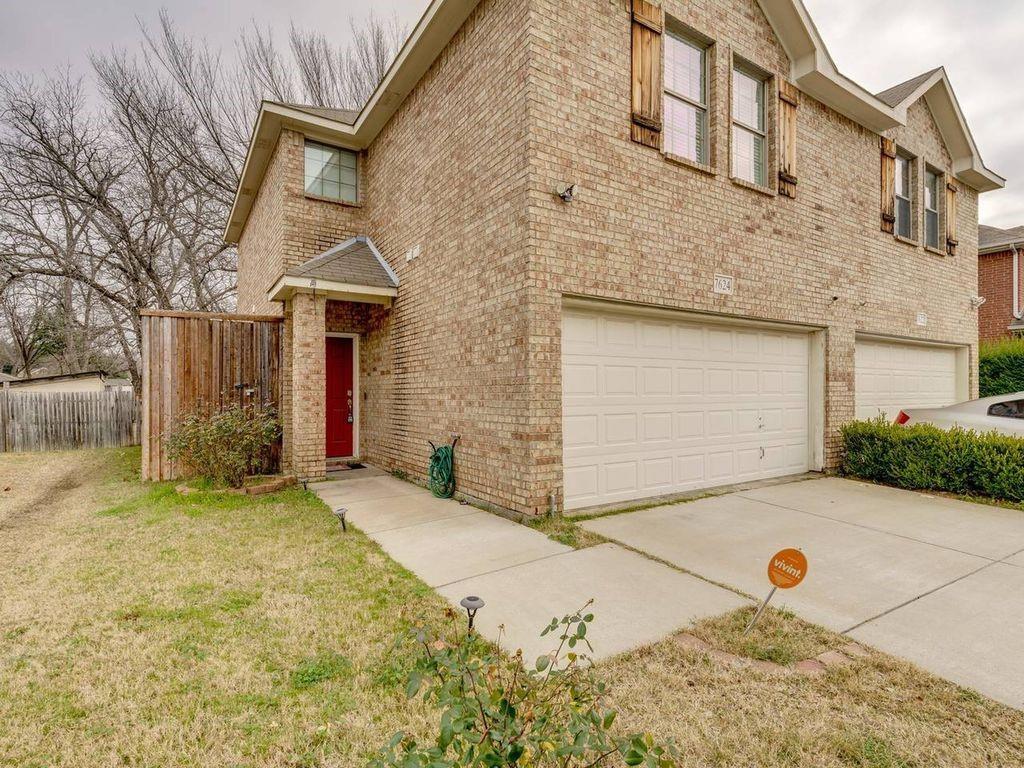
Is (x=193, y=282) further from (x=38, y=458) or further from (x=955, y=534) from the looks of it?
(x=955, y=534)

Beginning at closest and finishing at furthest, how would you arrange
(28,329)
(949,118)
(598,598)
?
(598,598), (949,118), (28,329)

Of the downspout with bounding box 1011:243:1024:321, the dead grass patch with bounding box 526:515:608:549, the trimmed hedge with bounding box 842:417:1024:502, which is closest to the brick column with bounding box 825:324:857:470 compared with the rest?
the trimmed hedge with bounding box 842:417:1024:502

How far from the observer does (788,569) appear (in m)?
2.90

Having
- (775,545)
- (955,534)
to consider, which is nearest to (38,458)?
(775,545)

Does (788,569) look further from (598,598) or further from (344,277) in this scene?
(344,277)

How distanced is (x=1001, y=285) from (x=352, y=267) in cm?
2034

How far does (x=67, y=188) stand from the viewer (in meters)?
15.5

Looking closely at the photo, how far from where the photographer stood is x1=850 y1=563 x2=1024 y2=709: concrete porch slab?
8.52 feet

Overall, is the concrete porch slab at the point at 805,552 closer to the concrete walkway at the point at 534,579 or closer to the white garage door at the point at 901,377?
the concrete walkway at the point at 534,579

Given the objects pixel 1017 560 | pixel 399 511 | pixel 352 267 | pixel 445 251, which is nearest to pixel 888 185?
pixel 1017 560

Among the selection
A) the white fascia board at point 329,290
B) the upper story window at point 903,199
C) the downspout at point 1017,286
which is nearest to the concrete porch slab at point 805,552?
the white fascia board at point 329,290

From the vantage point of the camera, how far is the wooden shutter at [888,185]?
9.15 meters

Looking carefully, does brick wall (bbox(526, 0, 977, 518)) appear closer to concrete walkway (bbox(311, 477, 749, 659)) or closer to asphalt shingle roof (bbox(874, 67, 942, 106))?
asphalt shingle roof (bbox(874, 67, 942, 106))

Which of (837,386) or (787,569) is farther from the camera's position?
(837,386)
